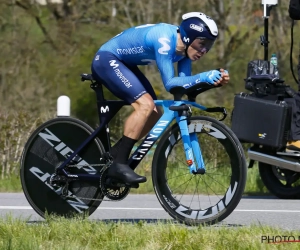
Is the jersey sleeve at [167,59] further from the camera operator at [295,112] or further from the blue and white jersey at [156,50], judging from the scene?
the camera operator at [295,112]

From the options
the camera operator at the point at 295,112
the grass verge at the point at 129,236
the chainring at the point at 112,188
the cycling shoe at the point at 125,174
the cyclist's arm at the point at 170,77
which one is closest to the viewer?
the grass verge at the point at 129,236

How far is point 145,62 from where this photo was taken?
7172 mm

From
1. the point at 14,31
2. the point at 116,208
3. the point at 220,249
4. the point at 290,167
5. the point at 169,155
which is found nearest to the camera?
the point at 220,249

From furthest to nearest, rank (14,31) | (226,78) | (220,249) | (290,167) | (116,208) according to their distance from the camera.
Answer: (14,31), (290,167), (116,208), (226,78), (220,249)

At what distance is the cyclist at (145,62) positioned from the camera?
267 inches

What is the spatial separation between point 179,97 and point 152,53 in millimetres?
395

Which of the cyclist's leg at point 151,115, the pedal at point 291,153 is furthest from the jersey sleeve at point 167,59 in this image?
the pedal at point 291,153

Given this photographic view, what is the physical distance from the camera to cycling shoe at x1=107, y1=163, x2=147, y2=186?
697cm

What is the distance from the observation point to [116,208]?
880 centimetres

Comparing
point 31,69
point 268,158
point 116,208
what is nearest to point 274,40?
point 31,69

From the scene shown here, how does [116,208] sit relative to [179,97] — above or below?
below

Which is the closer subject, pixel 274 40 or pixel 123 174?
pixel 123 174

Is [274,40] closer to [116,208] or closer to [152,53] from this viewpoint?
[116,208]

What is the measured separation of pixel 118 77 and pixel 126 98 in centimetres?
17
